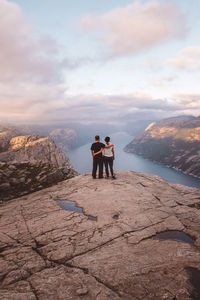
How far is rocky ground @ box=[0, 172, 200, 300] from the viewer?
4570mm

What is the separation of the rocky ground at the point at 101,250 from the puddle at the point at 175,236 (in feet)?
0.64

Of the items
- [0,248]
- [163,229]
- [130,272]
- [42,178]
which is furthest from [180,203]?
[42,178]

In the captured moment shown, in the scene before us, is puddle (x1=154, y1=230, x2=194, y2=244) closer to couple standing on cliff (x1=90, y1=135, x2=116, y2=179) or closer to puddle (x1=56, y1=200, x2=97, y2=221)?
puddle (x1=56, y1=200, x2=97, y2=221)

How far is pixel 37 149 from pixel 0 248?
655 feet

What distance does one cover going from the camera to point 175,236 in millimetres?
7176

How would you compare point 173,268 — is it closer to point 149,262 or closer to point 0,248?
point 149,262

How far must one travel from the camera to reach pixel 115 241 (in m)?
6.81

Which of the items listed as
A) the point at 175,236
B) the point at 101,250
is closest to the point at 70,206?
the point at 101,250

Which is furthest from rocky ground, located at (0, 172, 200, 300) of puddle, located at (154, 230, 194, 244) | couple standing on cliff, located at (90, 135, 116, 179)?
couple standing on cliff, located at (90, 135, 116, 179)

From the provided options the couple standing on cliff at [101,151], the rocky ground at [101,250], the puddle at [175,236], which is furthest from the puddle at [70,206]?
the couple standing on cliff at [101,151]

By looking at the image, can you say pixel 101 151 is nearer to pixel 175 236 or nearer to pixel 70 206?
pixel 70 206

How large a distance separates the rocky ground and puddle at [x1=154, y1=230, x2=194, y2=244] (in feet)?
0.64

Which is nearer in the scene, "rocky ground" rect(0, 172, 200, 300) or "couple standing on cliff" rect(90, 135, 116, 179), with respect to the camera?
"rocky ground" rect(0, 172, 200, 300)

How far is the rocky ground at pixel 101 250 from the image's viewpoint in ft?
15.0
